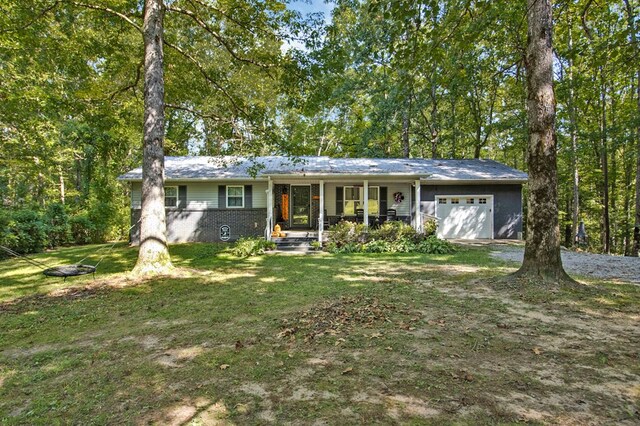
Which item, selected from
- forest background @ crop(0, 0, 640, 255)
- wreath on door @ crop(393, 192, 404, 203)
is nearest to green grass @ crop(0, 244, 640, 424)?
forest background @ crop(0, 0, 640, 255)

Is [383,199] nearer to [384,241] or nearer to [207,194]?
[384,241]

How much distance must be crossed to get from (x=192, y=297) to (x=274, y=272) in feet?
8.24

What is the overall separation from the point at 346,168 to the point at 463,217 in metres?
5.89

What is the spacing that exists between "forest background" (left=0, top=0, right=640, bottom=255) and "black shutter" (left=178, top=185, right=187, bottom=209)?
2774 millimetres

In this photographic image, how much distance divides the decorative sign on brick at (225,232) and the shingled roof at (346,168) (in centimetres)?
217

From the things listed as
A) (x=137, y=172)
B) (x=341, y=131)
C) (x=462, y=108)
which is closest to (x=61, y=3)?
(x=137, y=172)

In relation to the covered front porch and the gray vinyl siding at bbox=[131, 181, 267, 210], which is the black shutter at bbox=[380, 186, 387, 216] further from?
the gray vinyl siding at bbox=[131, 181, 267, 210]

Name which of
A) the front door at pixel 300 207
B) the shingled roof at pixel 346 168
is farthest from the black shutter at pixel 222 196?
the front door at pixel 300 207

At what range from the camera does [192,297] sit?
5.95m

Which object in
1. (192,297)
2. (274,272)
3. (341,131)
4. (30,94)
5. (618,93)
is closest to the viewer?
(192,297)

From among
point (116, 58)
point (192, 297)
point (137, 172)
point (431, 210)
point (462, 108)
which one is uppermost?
point (462, 108)

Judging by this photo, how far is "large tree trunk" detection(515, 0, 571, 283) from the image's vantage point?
581 centimetres

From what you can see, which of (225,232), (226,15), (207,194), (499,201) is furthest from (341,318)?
(499,201)

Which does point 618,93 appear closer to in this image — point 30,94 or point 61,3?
point 61,3
